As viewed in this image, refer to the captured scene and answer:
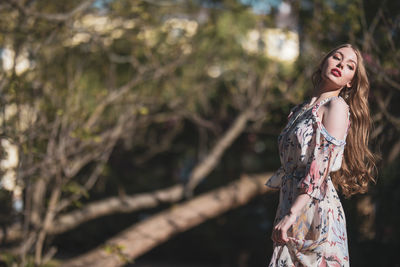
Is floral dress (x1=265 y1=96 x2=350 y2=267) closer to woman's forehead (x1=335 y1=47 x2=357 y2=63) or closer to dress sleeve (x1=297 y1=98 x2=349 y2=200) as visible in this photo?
dress sleeve (x1=297 y1=98 x2=349 y2=200)

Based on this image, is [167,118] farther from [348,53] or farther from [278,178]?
[348,53]

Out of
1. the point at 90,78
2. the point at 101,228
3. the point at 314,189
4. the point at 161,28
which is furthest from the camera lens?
the point at 101,228

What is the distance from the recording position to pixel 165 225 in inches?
232

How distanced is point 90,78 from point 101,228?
3318 millimetres

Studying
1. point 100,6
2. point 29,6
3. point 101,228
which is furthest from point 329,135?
point 101,228

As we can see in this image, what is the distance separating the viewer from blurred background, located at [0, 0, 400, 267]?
507cm

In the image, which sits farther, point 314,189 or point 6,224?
point 6,224

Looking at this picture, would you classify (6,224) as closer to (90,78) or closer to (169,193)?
(169,193)

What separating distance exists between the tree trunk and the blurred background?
2 cm

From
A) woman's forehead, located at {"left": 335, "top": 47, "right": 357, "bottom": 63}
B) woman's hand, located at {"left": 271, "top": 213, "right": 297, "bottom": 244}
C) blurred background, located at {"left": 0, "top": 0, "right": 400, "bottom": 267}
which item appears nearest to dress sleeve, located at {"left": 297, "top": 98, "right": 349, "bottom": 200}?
woman's hand, located at {"left": 271, "top": 213, "right": 297, "bottom": 244}

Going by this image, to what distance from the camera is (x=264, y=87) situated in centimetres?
774

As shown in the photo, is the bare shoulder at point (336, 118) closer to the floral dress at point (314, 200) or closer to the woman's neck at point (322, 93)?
the floral dress at point (314, 200)

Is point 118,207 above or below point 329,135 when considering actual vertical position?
below

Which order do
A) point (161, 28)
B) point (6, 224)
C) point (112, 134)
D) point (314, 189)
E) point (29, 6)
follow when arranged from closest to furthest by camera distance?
point (314, 189) < point (29, 6) < point (6, 224) < point (112, 134) < point (161, 28)
